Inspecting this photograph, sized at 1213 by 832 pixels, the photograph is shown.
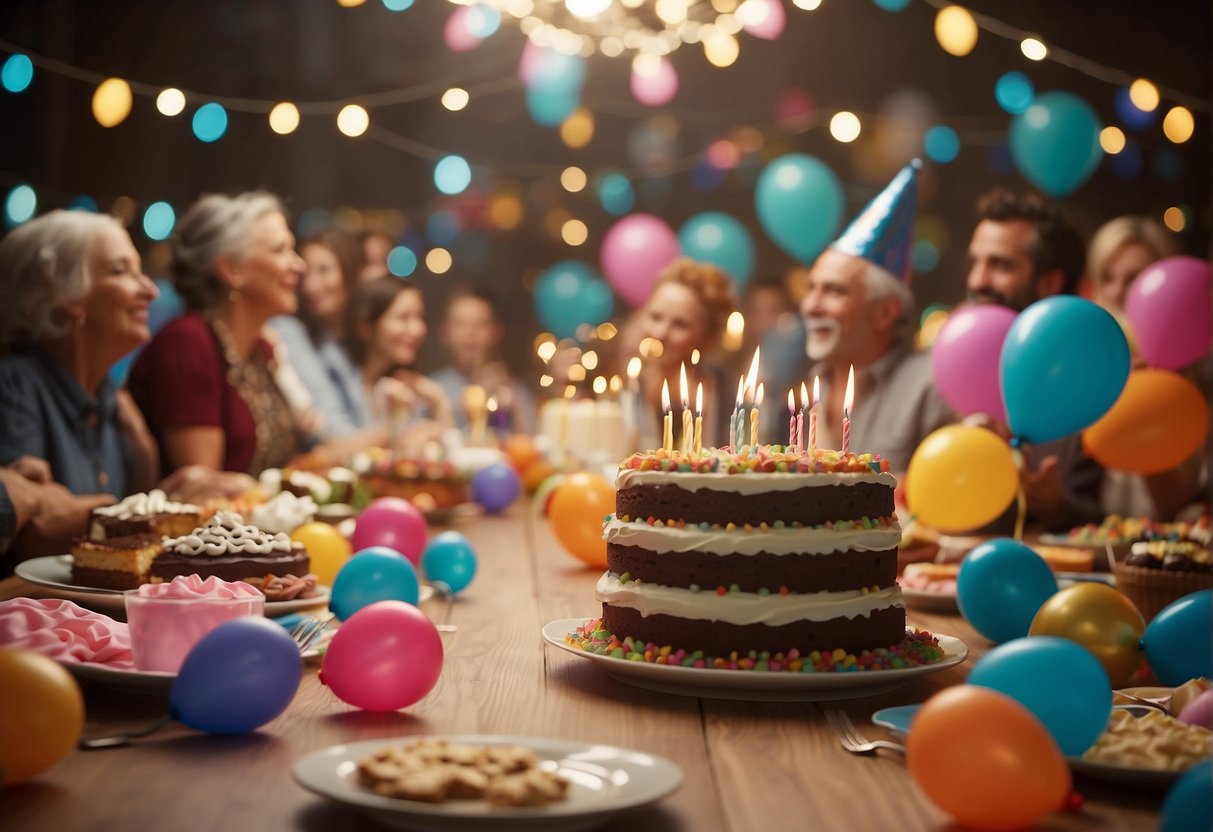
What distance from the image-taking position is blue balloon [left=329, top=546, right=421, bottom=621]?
99.5 inches

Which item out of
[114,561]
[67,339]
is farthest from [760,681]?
[67,339]

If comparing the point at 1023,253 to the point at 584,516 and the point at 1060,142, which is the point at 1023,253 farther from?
the point at 584,516

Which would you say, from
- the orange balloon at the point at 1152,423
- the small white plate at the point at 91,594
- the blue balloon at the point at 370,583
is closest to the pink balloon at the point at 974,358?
the orange balloon at the point at 1152,423

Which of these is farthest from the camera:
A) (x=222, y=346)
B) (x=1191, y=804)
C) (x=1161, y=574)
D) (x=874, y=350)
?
(x=874, y=350)

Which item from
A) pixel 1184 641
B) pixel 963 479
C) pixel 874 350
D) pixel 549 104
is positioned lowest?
pixel 1184 641

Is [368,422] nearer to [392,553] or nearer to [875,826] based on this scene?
[392,553]

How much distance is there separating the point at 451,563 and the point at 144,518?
72 cm

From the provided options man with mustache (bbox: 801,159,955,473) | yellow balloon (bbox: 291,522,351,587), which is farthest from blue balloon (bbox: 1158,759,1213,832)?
man with mustache (bbox: 801,159,955,473)

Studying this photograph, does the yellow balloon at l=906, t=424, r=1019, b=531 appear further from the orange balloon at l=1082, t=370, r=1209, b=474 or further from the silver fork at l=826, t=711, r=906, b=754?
the silver fork at l=826, t=711, r=906, b=754

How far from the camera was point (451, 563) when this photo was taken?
3141 mm

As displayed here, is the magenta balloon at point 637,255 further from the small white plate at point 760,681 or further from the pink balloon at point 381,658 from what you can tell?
the pink balloon at point 381,658

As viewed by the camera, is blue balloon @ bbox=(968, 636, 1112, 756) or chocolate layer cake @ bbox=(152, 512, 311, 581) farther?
chocolate layer cake @ bbox=(152, 512, 311, 581)

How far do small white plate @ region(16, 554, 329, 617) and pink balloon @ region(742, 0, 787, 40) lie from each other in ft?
18.0

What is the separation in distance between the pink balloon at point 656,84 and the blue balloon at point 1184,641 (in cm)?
601
